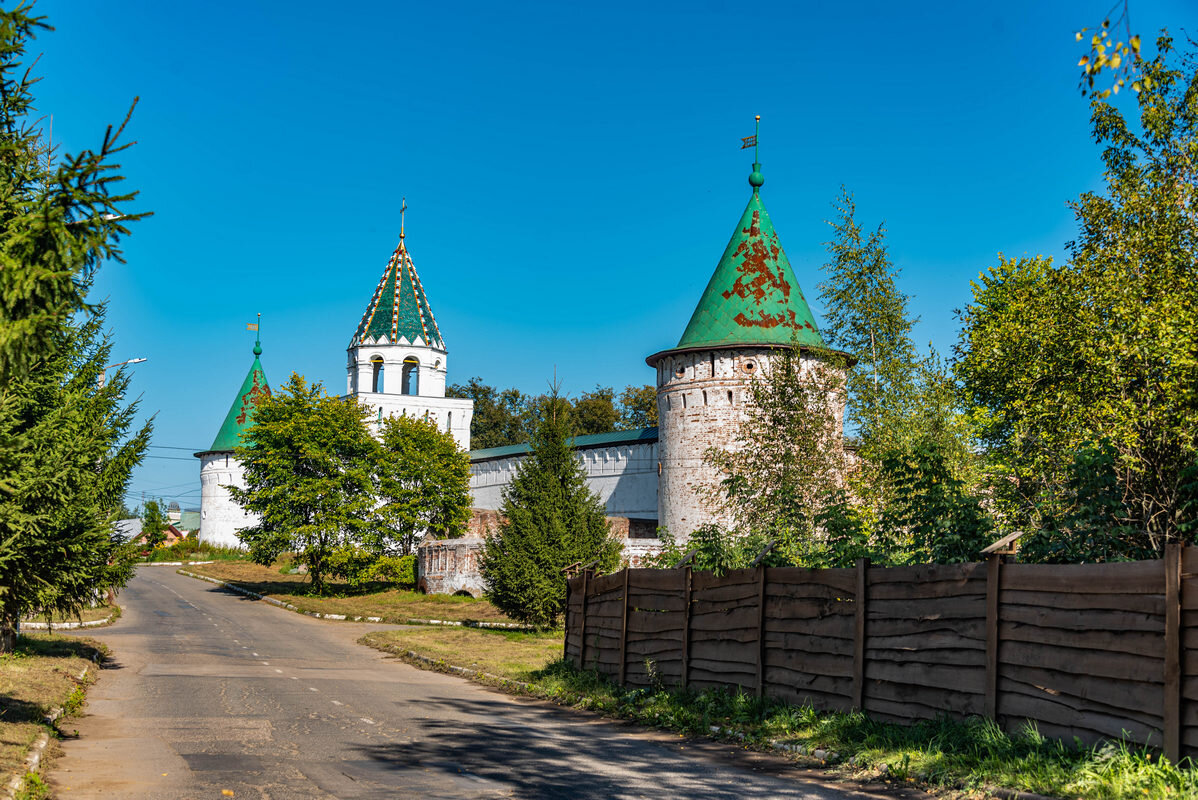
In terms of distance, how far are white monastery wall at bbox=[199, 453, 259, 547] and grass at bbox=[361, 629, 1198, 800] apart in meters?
58.7

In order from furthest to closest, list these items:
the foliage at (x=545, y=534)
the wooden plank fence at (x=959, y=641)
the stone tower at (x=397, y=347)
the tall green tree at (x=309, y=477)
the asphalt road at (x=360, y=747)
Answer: the stone tower at (x=397, y=347), the tall green tree at (x=309, y=477), the foliage at (x=545, y=534), the asphalt road at (x=360, y=747), the wooden plank fence at (x=959, y=641)

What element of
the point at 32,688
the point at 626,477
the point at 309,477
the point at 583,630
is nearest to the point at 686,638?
the point at 583,630

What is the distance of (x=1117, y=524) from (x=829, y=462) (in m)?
11.1

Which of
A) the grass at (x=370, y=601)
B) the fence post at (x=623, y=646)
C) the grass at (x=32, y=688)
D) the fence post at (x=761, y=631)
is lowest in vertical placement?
the grass at (x=370, y=601)

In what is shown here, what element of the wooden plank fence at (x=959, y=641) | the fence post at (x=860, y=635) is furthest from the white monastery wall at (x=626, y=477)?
the fence post at (x=860, y=635)

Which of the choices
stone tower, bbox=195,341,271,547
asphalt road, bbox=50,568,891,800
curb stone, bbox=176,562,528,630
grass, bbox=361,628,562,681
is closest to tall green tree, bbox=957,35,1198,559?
asphalt road, bbox=50,568,891,800

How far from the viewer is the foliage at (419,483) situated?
Result: 4594cm

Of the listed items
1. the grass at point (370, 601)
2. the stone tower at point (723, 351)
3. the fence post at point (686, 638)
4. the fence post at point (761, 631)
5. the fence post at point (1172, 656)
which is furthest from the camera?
the grass at point (370, 601)

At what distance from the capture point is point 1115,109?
17969 mm

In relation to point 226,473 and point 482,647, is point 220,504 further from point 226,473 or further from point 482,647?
point 482,647

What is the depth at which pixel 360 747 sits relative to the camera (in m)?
9.40

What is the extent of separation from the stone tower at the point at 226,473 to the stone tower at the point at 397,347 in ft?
28.6

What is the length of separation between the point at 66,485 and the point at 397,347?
4622cm

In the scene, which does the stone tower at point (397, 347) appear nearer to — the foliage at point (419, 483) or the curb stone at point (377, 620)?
the foliage at point (419, 483)
